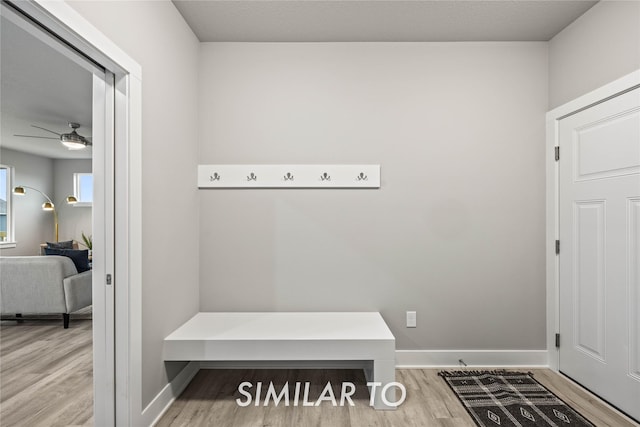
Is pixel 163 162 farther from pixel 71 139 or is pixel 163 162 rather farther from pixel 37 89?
pixel 71 139

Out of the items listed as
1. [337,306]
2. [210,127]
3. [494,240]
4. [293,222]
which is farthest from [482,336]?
[210,127]

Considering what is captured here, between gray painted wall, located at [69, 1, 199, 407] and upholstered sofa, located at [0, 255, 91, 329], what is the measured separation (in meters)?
1.88

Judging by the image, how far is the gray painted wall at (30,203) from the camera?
451 cm

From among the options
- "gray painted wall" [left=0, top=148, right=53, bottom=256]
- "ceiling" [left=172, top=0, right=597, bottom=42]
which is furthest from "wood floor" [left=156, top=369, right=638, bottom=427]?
"gray painted wall" [left=0, top=148, right=53, bottom=256]

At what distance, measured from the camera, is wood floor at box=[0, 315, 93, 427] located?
2.04 meters

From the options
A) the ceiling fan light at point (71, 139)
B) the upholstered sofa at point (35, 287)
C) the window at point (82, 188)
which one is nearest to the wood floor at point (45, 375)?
the upholstered sofa at point (35, 287)

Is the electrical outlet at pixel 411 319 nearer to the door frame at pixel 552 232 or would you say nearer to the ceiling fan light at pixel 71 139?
the door frame at pixel 552 232

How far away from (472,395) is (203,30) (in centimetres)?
319

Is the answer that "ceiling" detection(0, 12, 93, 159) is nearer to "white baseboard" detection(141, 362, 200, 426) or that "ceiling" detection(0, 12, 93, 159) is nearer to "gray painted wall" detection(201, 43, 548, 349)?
"gray painted wall" detection(201, 43, 548, 349)

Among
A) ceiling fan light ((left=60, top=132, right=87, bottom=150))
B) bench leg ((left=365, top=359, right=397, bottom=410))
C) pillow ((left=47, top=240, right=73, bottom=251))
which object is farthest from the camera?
pillow ((left=47, top=240, right=73, bottom=251))

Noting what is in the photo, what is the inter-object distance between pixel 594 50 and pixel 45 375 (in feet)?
14.6

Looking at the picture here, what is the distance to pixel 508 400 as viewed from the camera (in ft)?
7.23

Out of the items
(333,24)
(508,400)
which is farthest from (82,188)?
(508,400)

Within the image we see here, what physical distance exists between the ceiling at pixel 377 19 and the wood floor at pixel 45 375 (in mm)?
2642
